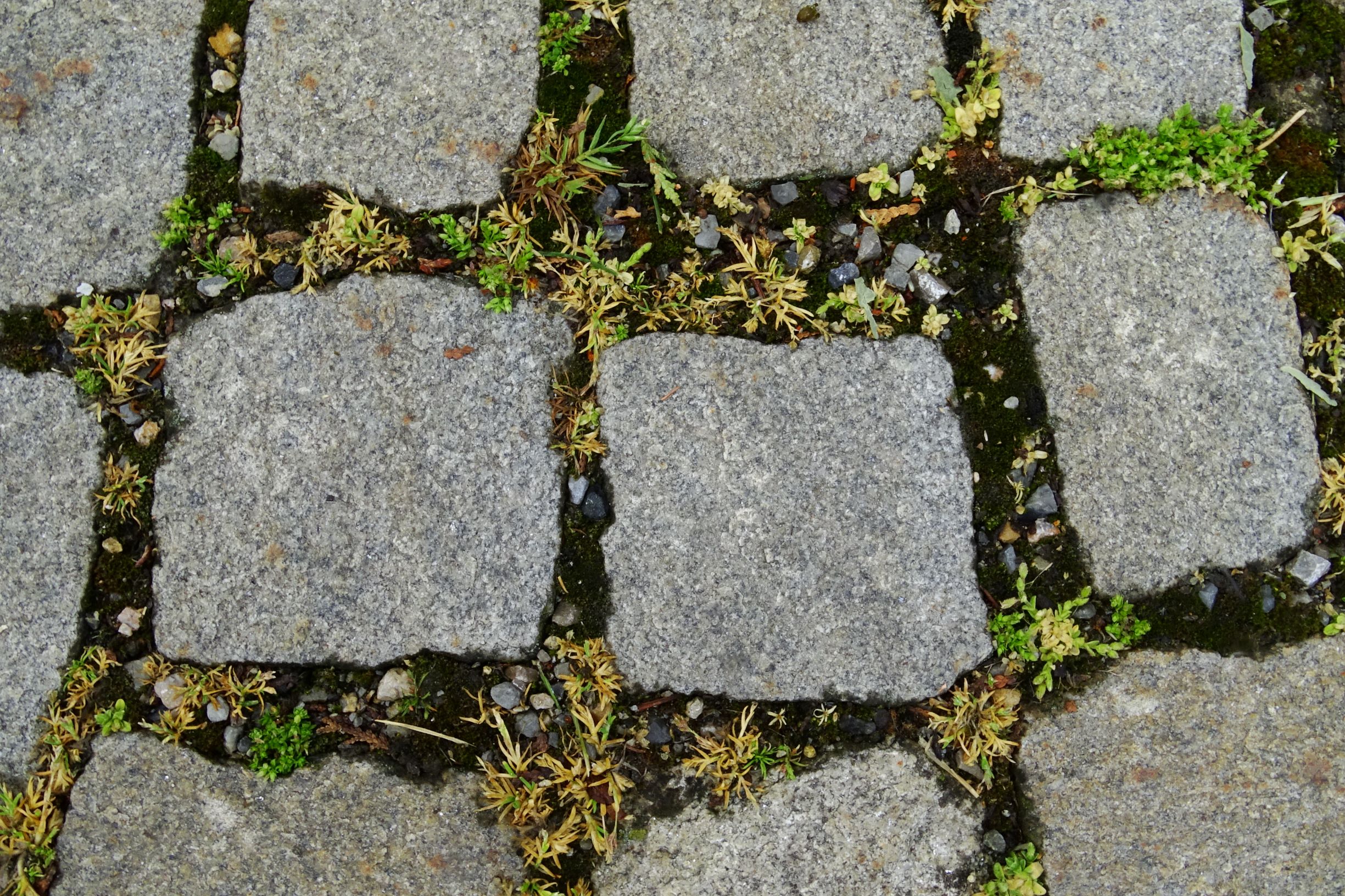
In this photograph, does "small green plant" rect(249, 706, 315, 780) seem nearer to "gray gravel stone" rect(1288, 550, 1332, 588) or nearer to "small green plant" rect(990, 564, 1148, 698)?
"small green plant" rect(990, 564, 1148, 698)

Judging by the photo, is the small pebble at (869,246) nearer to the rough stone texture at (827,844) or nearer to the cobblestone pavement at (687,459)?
the cobblestone pavement at (687,459)

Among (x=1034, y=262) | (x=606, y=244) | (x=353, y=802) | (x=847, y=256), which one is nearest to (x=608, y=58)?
(x=606, y=244)

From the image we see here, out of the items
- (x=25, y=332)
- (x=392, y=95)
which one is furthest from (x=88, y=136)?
(x=392, y=95)

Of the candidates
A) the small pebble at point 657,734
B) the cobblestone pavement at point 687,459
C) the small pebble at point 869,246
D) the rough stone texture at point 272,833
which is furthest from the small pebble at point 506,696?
the small pebble at point 869,246

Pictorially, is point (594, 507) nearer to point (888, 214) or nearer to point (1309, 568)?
point (888, 214)

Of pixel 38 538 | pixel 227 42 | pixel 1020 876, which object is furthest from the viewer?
pixel 227 42

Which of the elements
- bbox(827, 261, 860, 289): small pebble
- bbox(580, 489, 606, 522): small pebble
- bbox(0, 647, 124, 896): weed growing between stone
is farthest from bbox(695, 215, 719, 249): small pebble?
bbox(0, 647, 124, 896): weed growing between stone

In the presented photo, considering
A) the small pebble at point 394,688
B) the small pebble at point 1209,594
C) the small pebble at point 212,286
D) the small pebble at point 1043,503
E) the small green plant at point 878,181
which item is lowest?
the small pebble at point 394,688

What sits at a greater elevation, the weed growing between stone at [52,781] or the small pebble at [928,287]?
the small pebble at [928,287]
